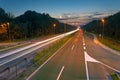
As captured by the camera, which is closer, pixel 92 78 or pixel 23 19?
pixel 92 78

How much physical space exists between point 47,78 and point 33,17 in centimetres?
11506

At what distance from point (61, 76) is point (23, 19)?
370ft

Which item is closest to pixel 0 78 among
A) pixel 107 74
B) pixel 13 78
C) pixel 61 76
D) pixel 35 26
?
pixel 13 78

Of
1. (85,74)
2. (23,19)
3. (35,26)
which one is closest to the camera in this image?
(85,74)

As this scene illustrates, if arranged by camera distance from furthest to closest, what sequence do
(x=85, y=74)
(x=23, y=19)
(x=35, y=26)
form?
(x=23, y=19) < (x=35, y=26) < (x=85, y=74)

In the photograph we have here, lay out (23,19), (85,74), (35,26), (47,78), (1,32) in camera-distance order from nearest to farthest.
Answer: (47,78), (85,74), (1,32), (35,26), (23,19)

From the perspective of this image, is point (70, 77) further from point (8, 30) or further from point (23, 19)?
point (23, 19)

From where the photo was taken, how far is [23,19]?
128 metres

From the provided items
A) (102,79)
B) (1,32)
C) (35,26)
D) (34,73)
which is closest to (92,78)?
(102,79)

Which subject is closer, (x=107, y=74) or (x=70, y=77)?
(x=70, y=77)

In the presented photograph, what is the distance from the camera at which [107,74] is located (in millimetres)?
18750

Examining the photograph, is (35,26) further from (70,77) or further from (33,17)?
(70,77)

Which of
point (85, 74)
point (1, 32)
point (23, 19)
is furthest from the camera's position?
point (23, 19)

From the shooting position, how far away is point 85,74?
18.6 meters
